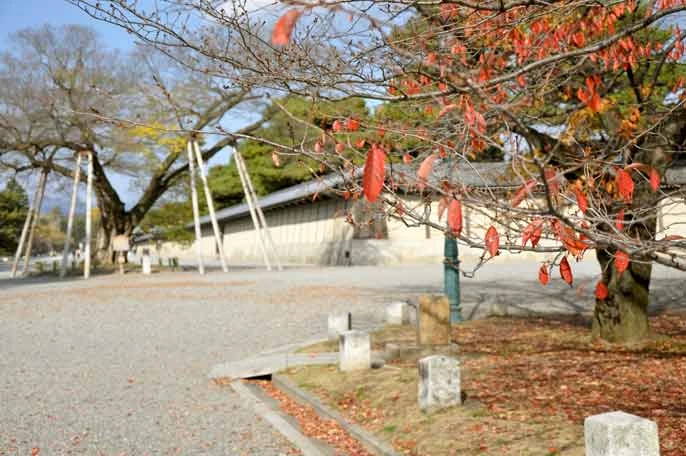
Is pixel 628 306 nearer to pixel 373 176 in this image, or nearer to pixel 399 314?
pixel 399 314

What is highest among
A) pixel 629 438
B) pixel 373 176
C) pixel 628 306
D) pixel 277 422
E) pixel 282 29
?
pixel 282 29

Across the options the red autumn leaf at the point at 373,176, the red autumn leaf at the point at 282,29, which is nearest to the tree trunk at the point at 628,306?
the red autumn leaf at the point at 373,176

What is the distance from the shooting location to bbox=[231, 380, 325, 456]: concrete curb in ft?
16.2

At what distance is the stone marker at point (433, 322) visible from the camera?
7.30 meters

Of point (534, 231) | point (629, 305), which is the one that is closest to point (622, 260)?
point (534, 231)

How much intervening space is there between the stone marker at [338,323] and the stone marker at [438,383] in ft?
Result: 11.6

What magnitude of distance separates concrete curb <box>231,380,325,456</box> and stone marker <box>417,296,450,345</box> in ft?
6.66

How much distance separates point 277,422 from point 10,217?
4857cm

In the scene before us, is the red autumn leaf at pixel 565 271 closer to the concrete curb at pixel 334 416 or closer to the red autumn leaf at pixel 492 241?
the red autumn leaf at pixel 492 241

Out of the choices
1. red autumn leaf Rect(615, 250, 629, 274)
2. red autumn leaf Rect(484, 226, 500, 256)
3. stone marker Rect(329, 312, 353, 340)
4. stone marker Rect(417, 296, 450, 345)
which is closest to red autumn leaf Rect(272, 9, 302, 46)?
red autumn leaf Rect(484, 226, 500, 256)

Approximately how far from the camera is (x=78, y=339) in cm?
1024

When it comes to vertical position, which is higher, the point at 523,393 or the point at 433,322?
the point at 433,322

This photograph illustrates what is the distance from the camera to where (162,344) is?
9.66 meters

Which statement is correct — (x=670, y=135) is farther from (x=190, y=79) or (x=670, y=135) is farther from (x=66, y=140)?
(x=66, y=140)
